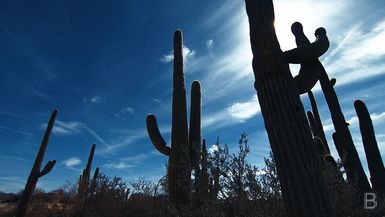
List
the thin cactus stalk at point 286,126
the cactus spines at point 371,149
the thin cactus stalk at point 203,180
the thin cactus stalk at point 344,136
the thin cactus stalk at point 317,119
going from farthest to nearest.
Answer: the thin cactus stalk at point 317,119 < the thin cactus stalk at point 344,136 < the cactus spines at point 371,149 < the thin cactus stalk at point 203,180 < the thin cactus stalk at point 286,126

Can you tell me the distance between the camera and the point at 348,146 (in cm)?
823

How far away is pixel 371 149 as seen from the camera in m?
7.86

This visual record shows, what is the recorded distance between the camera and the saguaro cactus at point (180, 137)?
24.0 feet

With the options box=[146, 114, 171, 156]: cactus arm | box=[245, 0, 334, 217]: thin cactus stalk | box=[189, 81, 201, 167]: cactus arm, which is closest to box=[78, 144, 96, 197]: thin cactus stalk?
box=[146, 114, 171, 156]: cactus arm

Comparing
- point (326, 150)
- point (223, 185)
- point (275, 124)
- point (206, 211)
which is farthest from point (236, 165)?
point (326, 150)

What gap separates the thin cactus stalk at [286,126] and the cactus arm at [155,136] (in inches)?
185

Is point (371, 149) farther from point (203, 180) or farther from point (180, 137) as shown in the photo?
point (180, 137)

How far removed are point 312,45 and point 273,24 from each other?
56cm

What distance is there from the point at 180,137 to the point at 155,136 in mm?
754

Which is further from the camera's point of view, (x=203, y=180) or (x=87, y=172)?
(x=87, y=172)

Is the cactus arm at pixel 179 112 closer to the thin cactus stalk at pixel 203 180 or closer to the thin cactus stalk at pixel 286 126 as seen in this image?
the thin cactus stalk at pixel 203 180

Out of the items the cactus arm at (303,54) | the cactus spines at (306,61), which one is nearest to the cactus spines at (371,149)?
the cactus spines at (306,61)

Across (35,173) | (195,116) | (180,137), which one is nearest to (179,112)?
(180,137)

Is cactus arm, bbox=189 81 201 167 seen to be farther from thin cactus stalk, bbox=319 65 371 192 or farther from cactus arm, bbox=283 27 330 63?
cactus arm, bbox=283 27 330 63
